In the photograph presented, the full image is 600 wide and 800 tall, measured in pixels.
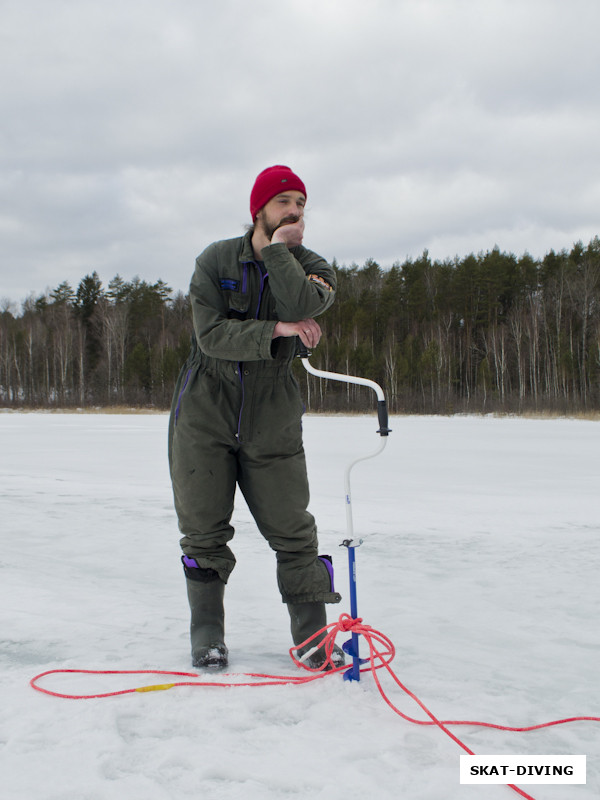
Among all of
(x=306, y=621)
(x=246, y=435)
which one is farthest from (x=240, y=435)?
(x=306, y=621)

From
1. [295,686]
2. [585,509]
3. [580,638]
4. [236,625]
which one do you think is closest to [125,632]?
[236,625]

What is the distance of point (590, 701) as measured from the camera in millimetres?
1607

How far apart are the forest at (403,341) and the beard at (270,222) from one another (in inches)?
1088

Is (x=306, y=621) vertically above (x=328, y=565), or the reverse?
(x=328, y=565)

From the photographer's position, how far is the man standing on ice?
6.06ft

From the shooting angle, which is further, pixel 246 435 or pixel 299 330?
pixel 246 435

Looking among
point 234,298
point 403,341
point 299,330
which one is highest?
point 403,341

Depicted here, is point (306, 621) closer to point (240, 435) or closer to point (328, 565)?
point (328, 565)

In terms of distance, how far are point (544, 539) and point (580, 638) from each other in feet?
4.84

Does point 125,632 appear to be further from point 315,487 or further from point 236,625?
point 315,487

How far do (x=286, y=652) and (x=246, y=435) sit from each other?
2.35ft

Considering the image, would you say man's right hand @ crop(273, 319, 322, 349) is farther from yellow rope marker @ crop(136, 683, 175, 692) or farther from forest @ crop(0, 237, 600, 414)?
forest @ crop(0, 237, 600, 414)

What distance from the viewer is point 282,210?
185 cm

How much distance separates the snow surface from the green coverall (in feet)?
1.07
